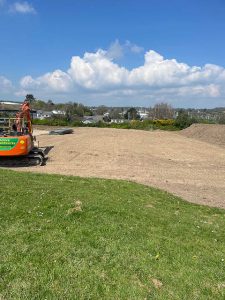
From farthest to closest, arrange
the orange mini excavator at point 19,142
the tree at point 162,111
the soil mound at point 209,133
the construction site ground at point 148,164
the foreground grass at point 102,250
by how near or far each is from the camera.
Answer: the tree at point 162,111 → the soil mound at point 209,133 → the orange mini excavator at point 19,142 → the construction site ground at point 148,164 → the foreground grass at point 102,250

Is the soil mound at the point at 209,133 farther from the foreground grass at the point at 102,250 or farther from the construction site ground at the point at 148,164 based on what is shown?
the foreground grass at the point at 102,250

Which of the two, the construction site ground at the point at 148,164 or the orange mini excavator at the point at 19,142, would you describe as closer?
the construction site ground at the point at 148,164

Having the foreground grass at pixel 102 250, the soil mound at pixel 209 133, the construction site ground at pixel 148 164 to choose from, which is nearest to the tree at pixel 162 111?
the soil mound at pixel 209 133

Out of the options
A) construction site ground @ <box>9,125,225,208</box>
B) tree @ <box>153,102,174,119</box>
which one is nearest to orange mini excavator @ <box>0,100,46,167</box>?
construction site ground @ <box>9,125,225,208</box>

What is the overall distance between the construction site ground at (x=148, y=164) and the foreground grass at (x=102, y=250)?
4.53m

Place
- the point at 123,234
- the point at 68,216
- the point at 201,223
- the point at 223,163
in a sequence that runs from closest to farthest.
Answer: the point at 123,234 < the point at 68,216 < the point at 201,223 < the point at 223,163

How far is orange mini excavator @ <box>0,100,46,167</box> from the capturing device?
55.8 feet

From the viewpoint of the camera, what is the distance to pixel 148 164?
789 inches

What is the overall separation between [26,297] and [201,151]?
901 inches

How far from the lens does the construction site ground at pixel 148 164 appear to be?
14.6m

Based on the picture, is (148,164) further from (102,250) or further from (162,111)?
(162,111)

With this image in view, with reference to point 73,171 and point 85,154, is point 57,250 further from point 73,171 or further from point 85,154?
point 85,154

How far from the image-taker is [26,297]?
4.70 m

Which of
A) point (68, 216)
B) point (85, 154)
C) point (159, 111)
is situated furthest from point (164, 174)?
point (159, 111)
